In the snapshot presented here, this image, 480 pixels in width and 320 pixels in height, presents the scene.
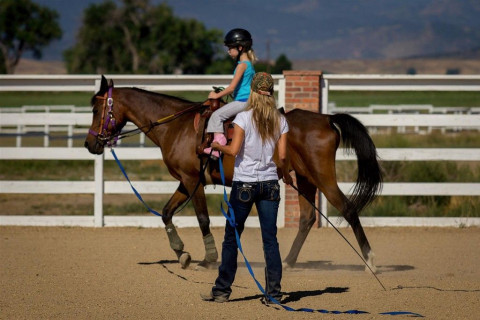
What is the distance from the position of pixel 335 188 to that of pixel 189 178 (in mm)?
1584

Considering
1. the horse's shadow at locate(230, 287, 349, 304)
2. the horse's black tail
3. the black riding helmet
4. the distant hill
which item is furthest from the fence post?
the distant hill

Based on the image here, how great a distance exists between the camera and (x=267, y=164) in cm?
666

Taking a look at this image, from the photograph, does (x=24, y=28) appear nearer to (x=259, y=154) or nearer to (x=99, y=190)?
(x=99, y=190)

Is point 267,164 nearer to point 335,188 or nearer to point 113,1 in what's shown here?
point 335,188

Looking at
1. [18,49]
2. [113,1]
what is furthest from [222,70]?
[18,49]

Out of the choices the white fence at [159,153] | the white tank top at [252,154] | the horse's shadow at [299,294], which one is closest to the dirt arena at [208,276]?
the horse's shadow at [299,294]

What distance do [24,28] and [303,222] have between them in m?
85.2

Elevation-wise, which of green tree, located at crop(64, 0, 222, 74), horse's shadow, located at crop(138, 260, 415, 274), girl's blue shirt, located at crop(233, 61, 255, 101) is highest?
green tree, located at crop(64, 0, 222, 74)

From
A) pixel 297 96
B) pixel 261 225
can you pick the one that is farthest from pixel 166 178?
pixel 261 225

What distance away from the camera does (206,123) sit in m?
8.94

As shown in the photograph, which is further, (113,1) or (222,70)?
(113,1)

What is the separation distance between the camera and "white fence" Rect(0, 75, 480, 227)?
470 inches

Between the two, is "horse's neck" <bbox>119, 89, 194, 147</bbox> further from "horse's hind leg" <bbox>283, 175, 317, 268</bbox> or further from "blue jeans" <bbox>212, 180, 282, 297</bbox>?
"blue jeans" <bbox>212, 180, 282, 297</bbox>

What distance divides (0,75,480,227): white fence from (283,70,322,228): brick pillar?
4.7 inches
